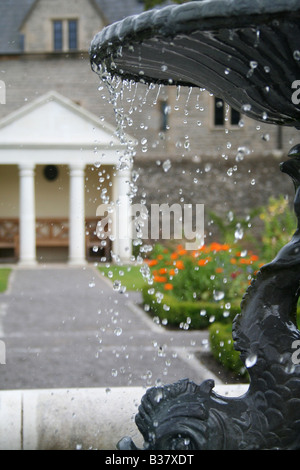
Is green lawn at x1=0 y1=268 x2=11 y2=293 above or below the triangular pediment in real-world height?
below

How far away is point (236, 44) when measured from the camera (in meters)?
2.12

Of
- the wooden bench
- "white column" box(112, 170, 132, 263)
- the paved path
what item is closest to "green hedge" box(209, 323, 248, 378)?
the paved path

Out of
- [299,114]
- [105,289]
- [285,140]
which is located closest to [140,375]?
[299,114]

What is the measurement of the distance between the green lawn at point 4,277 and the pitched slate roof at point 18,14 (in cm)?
858

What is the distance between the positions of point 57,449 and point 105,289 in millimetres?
8880

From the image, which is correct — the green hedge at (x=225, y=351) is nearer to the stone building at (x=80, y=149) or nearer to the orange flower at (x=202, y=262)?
the orange flower at (x=202, y=262)

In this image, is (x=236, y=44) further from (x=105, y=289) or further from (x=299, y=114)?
(x=105, y=289)

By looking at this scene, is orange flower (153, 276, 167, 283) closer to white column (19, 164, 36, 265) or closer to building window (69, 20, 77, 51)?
white column (19, 164, 36, 265)

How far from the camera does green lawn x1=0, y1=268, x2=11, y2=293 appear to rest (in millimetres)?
12148

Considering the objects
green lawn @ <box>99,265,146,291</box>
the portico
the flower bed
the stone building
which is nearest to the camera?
the flower bed

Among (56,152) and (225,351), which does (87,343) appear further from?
(56,152)

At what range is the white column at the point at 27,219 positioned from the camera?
1759 centimetres

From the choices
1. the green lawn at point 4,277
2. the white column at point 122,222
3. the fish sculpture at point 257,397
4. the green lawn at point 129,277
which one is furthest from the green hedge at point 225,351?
the white column at point 122,222

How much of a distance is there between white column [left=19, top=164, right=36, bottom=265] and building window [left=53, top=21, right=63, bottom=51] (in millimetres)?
5567
